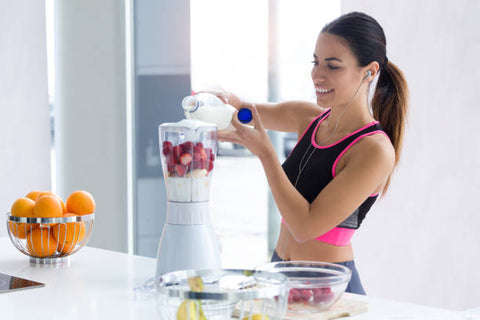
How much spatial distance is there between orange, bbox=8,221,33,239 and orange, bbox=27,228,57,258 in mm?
12

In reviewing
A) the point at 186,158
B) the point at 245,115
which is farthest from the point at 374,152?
the point at 186,158

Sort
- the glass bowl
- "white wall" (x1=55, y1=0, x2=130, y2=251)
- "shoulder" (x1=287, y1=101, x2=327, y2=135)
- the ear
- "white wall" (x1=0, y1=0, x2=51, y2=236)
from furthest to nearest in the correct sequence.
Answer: "white wall" (x1=55, y1=0, x2=130, y2=251) → "white wall" (x1=0, y1=0, x2=51, y2=236) → "shoulder" (x1=287, y1=101, x2=327, y2=135) → the ear → the glass bowl

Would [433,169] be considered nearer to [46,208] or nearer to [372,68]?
[372,68]

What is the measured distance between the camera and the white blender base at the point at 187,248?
1.37m

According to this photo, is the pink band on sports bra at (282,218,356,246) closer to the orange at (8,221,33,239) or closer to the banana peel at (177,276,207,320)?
the orange at (8,221,33,239)

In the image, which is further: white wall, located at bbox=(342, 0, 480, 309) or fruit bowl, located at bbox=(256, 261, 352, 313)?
white wall, located at bbox=(342, 0, 480, 309)

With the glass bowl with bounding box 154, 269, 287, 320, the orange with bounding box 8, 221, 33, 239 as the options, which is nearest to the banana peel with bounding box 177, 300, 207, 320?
the glass bowl with bounding box 154, 269, 287, 320

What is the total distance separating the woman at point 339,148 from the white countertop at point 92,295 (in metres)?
0.42

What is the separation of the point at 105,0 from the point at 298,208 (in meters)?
2.88

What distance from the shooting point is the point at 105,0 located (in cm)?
423

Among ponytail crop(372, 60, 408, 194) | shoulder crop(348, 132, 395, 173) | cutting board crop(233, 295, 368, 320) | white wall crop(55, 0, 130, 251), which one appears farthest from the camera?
white wall crop(55, 0, 130, 251)

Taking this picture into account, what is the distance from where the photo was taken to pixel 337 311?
3.94 feet

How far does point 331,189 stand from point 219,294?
94 centimetres

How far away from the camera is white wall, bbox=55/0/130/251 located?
14.0 ft
